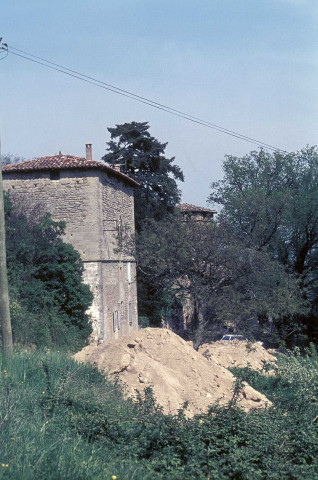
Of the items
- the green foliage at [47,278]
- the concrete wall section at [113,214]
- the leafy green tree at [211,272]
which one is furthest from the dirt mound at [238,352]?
the concrete wall section at [113,214]

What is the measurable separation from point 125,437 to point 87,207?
1971 cm

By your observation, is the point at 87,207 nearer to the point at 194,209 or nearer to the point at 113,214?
the point at 113,214

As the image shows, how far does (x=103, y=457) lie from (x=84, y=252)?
20132 millimetres

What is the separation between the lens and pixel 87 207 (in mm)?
26641

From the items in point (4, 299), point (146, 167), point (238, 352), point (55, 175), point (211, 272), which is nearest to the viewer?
point (4, 299)

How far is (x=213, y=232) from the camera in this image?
24.0m

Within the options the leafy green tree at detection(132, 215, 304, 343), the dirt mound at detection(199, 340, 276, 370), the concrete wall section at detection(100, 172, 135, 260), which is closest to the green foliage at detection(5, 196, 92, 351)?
the concrete wall section at detection(100, 172, 135, 260)

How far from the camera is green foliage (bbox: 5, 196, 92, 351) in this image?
2242 cm

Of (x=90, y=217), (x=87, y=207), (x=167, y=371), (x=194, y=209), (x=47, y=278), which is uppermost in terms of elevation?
(x=194, y=209)

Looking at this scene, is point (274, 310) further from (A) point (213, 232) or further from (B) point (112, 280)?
(B) point (112, 280)

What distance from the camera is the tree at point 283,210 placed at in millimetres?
33469

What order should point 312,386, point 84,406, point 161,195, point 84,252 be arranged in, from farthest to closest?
point 161,195 < point 84,252 < point 312,386 < point 84,406

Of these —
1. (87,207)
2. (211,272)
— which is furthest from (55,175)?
(211,272)

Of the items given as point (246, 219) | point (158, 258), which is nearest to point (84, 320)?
point (158, 258)
